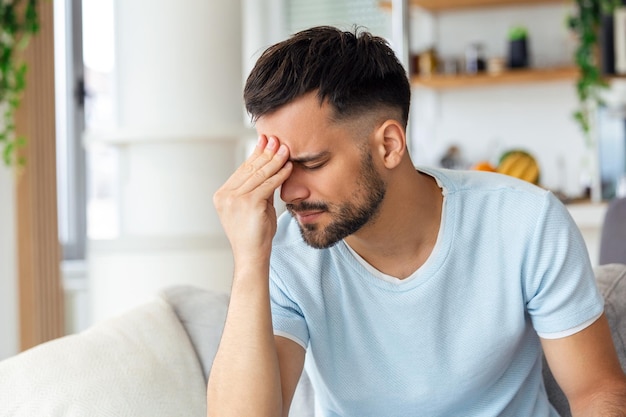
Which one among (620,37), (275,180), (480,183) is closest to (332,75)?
(275,180)

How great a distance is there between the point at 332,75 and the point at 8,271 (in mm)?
3590

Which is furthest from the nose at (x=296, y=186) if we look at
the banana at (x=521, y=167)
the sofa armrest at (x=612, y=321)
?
the banana at (x=521, y=167)

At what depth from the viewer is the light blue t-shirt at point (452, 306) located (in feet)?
5.33

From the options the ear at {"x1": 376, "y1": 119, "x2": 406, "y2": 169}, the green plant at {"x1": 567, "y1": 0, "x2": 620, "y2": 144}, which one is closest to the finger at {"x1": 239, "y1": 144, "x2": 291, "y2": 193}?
the ear at {"x1": 376, "y1": 119, "x2": 406, "y2": 169}

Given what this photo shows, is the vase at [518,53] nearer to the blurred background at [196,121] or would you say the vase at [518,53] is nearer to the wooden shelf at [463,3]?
the blurred background at [196,121]

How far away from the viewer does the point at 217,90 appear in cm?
286

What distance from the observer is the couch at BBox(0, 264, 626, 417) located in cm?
158

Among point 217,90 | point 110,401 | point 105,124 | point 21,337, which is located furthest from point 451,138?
point 110,401

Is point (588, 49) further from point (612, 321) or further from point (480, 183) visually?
point (480, 183)

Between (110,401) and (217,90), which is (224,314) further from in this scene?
(217,90)

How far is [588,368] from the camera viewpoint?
62.7 inches

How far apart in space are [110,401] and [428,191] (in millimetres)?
668

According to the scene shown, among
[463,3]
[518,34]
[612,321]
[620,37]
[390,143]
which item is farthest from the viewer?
[463,3]

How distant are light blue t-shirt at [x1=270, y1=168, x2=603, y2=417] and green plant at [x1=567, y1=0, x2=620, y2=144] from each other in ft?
11.2
